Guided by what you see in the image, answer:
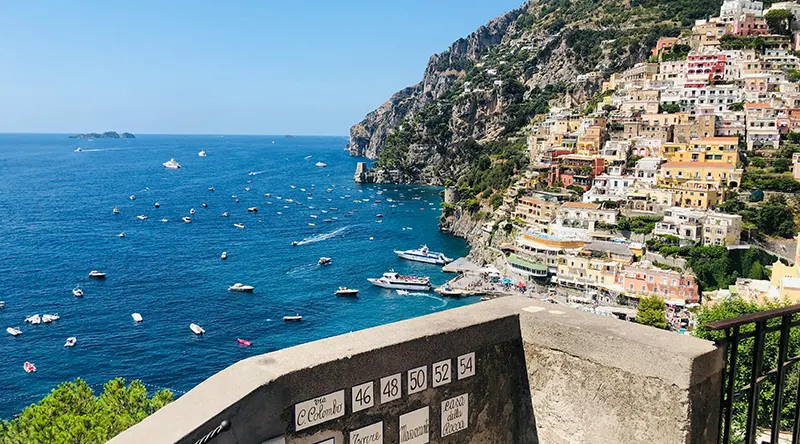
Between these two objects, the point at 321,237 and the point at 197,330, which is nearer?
the point at 197,330

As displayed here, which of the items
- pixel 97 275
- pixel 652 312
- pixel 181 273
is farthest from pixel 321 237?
pixel 652 312

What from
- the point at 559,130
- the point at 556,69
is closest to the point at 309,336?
the point at 559,130

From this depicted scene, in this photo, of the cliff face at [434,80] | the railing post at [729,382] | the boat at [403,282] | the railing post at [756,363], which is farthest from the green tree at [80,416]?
the cliff face at [434,80]

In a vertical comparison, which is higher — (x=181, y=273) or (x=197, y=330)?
(x=181, y=273)

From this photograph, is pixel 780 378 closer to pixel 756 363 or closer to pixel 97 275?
pixel 756 363

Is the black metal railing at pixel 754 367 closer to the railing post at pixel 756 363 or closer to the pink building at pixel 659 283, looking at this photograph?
the railing post at pixel 756 363
